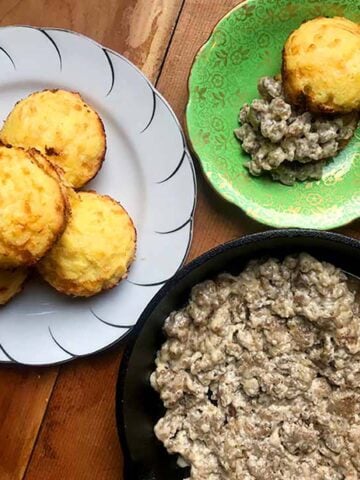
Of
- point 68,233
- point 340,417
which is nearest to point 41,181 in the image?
point 68,233

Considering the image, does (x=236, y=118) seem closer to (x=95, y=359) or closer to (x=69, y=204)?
(x=69, y=204)

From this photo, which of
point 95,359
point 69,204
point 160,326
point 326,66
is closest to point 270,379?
point 160,326

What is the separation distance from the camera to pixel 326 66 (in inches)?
59.5

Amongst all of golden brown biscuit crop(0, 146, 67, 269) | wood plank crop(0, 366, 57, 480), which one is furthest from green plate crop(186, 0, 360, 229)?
wood plank crop(0, 366, 57, 480)

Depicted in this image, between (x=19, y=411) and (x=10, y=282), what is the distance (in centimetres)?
29

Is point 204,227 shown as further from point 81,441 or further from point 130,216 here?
point 81,441

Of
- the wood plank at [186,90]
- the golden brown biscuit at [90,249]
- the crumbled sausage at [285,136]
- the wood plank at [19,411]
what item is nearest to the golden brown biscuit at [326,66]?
the crumbled sausage at [285,136]

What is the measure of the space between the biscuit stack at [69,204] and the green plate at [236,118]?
8.3 inches

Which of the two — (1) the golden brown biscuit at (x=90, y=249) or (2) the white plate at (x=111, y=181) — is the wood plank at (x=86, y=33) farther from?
(1) the golden brown biscuit at (x=90, y=249)

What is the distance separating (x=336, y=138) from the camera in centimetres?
158

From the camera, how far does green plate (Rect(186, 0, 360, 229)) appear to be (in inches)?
62.6

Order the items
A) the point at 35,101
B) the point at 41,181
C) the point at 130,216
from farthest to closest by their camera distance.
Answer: the point at 130,216 → the point at 35,101 → the point at 41,181

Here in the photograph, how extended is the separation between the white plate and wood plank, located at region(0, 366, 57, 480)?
0.05 m

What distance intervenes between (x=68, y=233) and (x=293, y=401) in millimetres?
520
